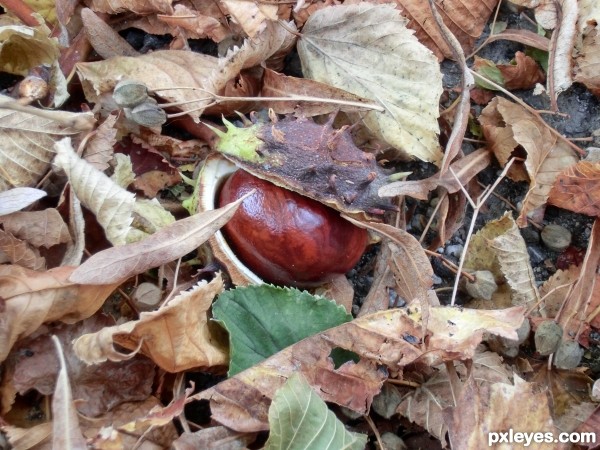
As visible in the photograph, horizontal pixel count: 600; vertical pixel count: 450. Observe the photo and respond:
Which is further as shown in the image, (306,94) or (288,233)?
(306,94)

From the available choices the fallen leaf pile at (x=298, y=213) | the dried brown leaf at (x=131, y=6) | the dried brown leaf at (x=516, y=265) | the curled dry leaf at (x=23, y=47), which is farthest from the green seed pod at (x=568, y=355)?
the curled dry leaf at (x=23, y=47)

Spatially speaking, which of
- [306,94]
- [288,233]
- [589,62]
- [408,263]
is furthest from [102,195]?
[589,62]

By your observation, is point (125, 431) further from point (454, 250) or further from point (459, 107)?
point (459, 107)

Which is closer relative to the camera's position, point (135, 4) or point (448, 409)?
point (448, 409)

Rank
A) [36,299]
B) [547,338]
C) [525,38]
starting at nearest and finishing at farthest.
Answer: [36,299], [547,338], [525,38]

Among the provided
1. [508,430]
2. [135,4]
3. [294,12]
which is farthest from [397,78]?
[508,430]

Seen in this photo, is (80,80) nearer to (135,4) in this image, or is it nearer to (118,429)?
(135,4)
